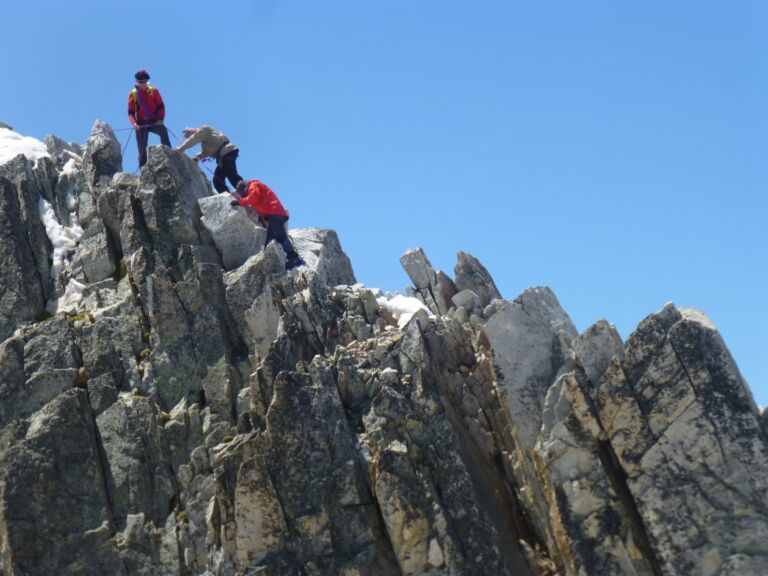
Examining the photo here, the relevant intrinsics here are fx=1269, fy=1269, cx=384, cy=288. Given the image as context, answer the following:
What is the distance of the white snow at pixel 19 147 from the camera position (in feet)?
170

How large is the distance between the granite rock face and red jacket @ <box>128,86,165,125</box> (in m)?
4.22

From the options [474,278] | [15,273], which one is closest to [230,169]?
[15,273]

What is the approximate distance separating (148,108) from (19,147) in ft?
19.6

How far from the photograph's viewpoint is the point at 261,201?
4666 centimetres

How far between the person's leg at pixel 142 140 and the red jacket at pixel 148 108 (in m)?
0.42

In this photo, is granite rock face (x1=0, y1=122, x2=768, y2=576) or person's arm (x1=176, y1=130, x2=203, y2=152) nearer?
granite rock face (x1=0, y1=122, x2=768, y2=576)

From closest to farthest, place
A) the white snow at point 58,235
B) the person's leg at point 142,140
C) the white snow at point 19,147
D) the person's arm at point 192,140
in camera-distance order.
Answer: the white snow at point 58,235 → the person's arm at point 192,140 → the person's leg at point 142,140 → the white snow at point 19,147

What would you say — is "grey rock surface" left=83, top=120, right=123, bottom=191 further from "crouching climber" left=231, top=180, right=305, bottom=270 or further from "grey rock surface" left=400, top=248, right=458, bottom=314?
"grey rock surface" left=400, top=248, right=458, bottom=314

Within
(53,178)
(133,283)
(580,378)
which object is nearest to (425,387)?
(580,378)

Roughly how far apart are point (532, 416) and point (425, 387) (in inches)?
132

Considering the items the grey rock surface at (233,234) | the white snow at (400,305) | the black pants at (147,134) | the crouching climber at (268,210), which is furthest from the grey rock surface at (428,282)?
the black pants at (147,134)

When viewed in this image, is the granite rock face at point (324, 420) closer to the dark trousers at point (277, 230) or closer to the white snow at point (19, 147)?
the dark trousers at point (277, 230)

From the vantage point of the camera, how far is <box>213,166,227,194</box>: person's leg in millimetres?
50250

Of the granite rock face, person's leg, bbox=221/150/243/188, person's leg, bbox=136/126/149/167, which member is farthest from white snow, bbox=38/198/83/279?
person's leg, bbox=221/150/243/188
